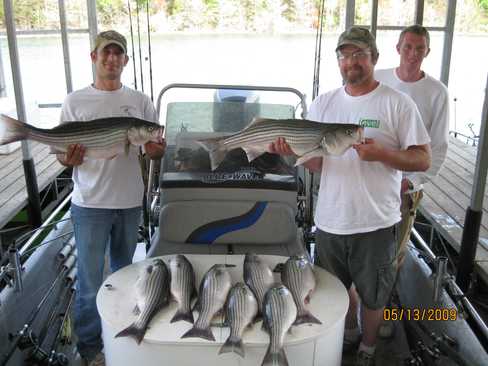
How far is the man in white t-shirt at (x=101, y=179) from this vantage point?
2.62 metres

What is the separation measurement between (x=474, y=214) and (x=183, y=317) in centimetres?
187

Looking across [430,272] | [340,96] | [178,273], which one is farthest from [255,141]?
[430,272]

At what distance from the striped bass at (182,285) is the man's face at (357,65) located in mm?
1162

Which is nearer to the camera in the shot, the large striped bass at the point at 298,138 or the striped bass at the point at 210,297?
the striped bass at the point at 210,297

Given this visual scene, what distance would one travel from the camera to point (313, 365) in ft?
6.80

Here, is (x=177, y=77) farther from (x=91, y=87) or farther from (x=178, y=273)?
(x=178, y=273)

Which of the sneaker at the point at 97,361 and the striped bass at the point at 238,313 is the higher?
the striped bass at the point at 238,313

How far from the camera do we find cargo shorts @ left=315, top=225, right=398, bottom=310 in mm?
2453

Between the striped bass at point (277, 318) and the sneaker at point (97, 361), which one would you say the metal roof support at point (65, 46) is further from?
the striped bass at point (277, 318)

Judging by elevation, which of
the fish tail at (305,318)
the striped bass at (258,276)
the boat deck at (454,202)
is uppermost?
the striped bass at (258,276)

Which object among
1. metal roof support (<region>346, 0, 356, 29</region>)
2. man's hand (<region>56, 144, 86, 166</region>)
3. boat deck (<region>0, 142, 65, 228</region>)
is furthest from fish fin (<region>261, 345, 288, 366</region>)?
boat deck (<region>0, 142, 65, 228</region>)

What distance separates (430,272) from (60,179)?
15.8 feet

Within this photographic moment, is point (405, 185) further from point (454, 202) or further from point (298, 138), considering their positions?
point (454, 202)
